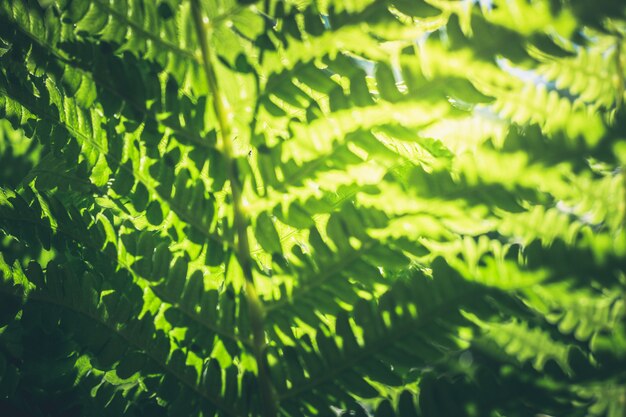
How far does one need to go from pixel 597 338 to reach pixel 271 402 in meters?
0.46

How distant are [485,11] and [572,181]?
0.84 ft

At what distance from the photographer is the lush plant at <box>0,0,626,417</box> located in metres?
0.67

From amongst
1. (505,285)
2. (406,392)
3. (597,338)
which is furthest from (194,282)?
(597,338)

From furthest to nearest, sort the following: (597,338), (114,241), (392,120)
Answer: (114,241) < (392,120) < (597,338)

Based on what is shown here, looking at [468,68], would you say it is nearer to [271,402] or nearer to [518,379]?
[518,379]

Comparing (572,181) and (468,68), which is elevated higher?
(468,68)

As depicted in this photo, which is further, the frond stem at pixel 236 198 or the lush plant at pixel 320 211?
the frond stem at pixel 236 198

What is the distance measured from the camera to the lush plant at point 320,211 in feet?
2.20

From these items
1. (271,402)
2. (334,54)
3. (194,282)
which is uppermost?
(334,54)

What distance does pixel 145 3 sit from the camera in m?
0.83

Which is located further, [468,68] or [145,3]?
[145,3]

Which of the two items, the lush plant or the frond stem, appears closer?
the lush plant

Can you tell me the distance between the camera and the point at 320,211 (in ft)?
2.76

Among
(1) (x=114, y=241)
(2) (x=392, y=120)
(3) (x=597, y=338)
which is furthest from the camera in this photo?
(1) (x=114, y=241)
